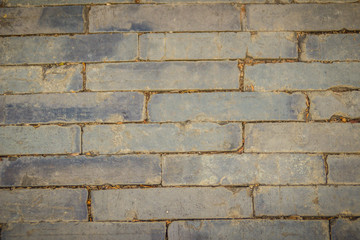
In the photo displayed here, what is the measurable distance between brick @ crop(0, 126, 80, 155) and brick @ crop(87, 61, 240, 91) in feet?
1.50

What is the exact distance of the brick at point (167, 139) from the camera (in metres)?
1.87

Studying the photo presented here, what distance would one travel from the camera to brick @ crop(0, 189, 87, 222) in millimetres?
1863

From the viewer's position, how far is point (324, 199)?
73.3 inches

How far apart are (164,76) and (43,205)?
57.0 inches

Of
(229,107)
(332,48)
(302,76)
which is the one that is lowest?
(229,107)

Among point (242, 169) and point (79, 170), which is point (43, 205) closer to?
point (79, 170)

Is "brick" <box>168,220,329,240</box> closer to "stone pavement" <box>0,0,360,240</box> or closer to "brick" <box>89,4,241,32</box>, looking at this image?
"stone pavement" <box>0,0,360,240</box>

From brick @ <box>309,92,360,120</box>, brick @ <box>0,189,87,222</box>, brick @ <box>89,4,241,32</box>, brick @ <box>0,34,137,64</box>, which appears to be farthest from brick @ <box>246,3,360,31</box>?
brick @ <box>0,189,87,222</box>

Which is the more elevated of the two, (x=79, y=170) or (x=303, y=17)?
(x=303, y=17)

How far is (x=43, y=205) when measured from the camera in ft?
6.14

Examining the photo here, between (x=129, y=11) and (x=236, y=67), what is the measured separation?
3.33ft

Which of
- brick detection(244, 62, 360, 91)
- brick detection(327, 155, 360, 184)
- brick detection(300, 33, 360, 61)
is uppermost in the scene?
brick detection(300, 33, 360, 61)

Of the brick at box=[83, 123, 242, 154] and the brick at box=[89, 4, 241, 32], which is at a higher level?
the brick at box=[89, 4, 241, 32]

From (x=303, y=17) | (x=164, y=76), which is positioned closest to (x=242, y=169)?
(x=164, y=76)
